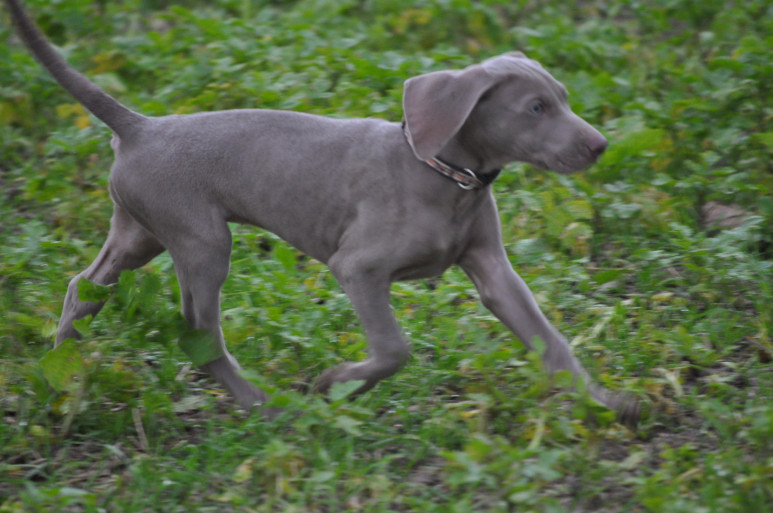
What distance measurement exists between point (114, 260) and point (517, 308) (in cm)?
156

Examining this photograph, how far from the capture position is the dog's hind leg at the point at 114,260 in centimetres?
385

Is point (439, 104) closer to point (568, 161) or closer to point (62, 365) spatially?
point (568, 161)

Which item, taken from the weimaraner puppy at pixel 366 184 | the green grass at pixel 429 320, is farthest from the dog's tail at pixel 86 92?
the green grass at pixel 429 320

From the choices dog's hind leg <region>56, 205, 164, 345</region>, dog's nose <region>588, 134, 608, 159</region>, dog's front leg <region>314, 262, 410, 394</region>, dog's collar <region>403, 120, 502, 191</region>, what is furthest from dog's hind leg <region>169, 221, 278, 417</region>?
dog's nose <region>588, 134, 608, 159</region>

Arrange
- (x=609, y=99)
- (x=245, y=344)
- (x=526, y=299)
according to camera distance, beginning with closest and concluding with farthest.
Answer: (x=526, y=299)
(x=245, y=344)
(x=609, y=99)

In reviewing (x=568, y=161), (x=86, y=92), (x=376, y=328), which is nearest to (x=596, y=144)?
(x=568, y=161)

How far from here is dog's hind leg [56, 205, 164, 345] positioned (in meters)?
3.85

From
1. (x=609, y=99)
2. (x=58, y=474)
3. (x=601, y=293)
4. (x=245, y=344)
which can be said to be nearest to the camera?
(x=58, y=474)

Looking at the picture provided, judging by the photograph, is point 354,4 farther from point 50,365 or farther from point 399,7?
point 50,365

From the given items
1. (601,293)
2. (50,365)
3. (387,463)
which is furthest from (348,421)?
(601,293)

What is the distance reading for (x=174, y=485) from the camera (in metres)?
3.20

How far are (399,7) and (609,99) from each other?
224 centimetres

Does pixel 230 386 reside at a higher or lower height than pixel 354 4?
lower

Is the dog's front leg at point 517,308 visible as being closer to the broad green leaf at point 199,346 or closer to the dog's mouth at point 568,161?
the dog's mouth at point 568,161
